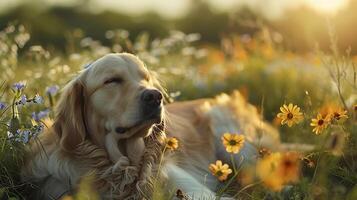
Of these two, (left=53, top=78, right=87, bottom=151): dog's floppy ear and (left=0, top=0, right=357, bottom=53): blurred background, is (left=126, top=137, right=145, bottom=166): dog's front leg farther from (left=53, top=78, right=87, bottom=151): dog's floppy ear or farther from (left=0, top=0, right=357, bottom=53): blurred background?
(left=0, top=0, right=357, bottom=53): blurred background

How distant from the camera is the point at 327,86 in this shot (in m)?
7.08

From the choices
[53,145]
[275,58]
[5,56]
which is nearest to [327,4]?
[53,145]

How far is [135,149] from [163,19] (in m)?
17.2

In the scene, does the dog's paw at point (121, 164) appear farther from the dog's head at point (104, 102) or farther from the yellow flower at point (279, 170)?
the yellow flower at point (279, 170)

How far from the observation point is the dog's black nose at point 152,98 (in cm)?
393

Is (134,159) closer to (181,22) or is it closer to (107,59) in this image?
(107,59)

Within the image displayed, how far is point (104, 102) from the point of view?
4227 millimetres

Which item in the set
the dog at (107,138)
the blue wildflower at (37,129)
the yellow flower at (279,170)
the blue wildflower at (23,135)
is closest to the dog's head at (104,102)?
the dog at (107,138)

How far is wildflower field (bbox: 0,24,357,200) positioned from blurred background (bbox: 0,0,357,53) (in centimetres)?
728

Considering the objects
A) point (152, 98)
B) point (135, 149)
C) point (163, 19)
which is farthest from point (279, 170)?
point (163, 19)

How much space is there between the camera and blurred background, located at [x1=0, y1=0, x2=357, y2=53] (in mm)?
17562

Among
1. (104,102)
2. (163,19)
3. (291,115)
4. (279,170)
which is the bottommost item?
(163,19)

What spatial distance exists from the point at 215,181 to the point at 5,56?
7.84 ft

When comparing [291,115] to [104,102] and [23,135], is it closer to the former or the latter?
[104,102]
